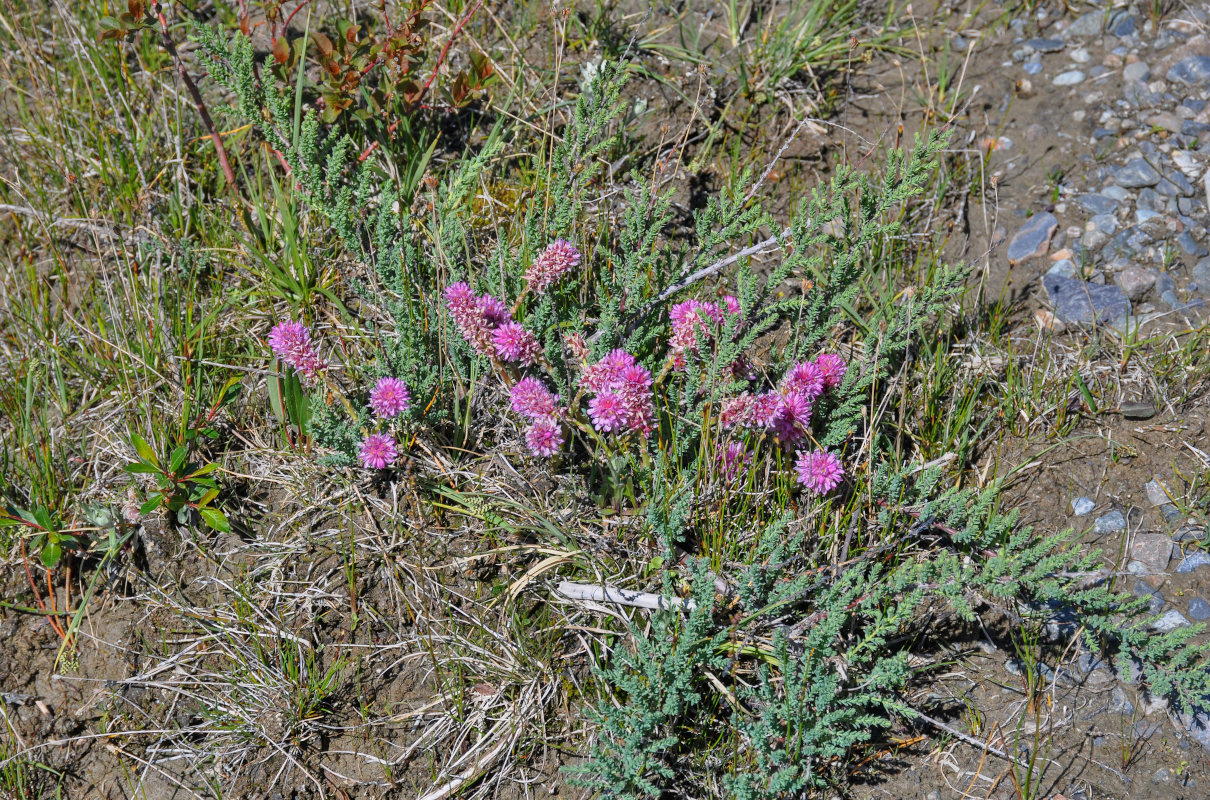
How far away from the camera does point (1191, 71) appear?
372cm

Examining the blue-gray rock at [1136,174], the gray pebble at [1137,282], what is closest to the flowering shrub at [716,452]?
the gray pebble at [1137,282]

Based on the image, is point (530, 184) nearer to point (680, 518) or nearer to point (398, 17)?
point (398, 17)

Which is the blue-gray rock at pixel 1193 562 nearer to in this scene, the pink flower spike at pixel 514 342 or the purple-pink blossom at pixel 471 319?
the pink flower spike at pixel 514 342

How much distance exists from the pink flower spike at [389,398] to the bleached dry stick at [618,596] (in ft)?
2.57

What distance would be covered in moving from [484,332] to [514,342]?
0.10 m

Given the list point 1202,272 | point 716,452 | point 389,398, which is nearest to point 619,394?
point 716,452

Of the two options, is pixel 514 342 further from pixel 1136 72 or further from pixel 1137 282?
pixel 1136 72

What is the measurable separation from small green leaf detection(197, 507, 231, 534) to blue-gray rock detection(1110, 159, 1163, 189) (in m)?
3.71

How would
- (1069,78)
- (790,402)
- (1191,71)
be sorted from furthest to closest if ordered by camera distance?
(1069,78), (1191,71), (790,402)

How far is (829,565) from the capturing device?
2691 mm

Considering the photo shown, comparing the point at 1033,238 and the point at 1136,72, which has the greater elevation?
the point at 1136,72

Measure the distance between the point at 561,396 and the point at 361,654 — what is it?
3.50 feet

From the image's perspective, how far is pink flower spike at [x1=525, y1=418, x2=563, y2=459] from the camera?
2.69 m

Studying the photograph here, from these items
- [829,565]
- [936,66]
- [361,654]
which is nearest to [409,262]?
[361,654]
